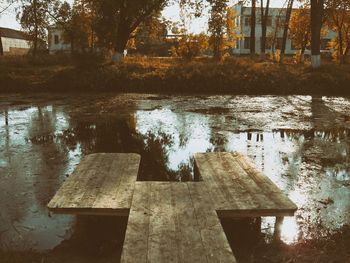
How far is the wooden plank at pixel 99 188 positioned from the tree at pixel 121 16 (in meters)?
17.7

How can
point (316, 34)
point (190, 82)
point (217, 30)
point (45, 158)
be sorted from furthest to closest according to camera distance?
point (217, 30) < point (316, 34) < point (190, 82) < point (45, 158)

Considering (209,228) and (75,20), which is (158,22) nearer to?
(75,20)

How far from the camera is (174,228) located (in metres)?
2.84

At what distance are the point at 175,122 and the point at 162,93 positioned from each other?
6.92 meters

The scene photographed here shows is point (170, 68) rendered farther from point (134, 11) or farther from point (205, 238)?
point (205, 238)

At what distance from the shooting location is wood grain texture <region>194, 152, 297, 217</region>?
3250 millimetres

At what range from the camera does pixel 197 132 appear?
29.0 ft

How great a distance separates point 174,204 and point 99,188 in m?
0.82

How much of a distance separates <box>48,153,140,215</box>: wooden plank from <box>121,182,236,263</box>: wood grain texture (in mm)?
157

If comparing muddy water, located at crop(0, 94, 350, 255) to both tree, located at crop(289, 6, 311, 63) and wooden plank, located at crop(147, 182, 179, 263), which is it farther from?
tree, located at crop(289, 6, 311, 63)

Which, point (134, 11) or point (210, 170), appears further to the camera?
point (134, 11)

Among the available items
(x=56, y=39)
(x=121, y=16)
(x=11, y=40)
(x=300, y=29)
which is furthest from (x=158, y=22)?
(x=11, y=40)

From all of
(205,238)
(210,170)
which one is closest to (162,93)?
(210,170)

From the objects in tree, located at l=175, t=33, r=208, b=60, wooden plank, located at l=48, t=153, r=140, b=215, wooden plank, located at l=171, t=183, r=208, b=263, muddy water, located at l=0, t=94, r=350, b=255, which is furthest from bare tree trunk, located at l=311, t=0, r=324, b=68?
wooden plank, located at l=171, t=183, r=208, b=263
